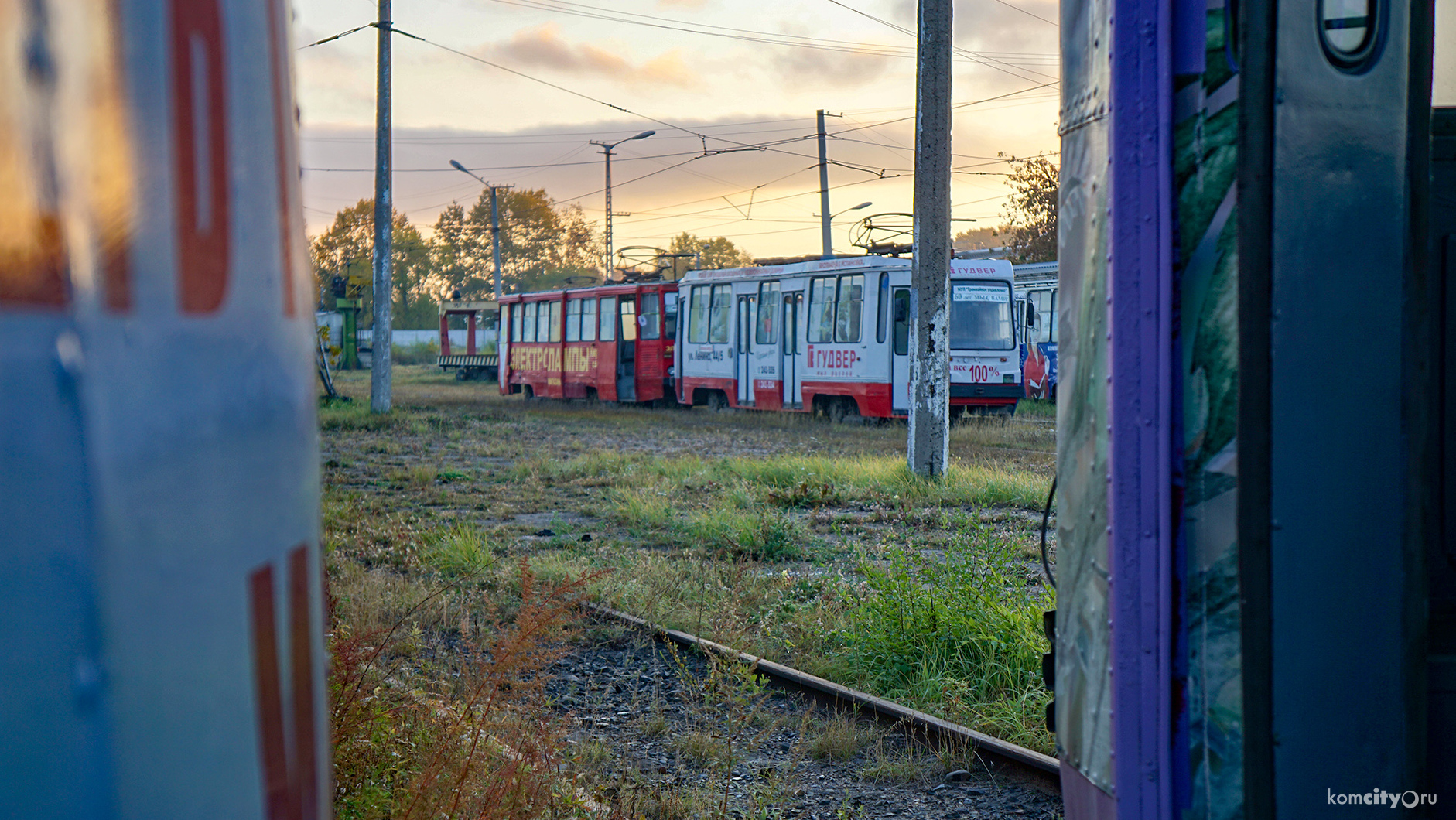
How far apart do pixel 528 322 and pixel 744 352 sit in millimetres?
9646

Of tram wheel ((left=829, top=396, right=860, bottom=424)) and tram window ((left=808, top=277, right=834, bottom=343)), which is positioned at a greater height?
tram window ((left=808, top=277, right=834, bottom=343))

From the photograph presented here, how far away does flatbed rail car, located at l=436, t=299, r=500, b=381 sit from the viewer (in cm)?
4441

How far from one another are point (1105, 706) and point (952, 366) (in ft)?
58.3

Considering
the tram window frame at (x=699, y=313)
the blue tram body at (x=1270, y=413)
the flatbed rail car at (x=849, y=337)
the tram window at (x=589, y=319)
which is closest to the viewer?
the blue tram body at (x=1270, y=413)

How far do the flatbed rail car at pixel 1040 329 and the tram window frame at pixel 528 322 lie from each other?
12.2 m

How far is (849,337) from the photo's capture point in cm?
1903

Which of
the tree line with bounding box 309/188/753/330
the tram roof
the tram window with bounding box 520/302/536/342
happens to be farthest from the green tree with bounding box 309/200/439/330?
the tram roof

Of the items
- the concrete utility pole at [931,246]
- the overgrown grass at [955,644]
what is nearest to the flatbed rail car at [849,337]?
the concrete utility pole at [931,246]

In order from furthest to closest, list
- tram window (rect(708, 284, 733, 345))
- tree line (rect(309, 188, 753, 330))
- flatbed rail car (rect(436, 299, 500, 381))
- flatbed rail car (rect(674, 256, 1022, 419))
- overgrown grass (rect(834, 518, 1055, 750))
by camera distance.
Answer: tree line (rect(309, 188, 753, 330))
flatbed rail car (rect(436, 299, 500, 381))
tram window (rect(708, 284, 733, 345))
flatbed rail car (rect(674, 256, 1022, 419))
overgrown grass (rect(834, 518, 1055, 750))

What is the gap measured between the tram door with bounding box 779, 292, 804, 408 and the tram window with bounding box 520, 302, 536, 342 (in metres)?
10.6

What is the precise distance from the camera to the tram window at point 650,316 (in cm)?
2528

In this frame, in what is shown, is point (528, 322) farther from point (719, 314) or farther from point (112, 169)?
point (112, 169)

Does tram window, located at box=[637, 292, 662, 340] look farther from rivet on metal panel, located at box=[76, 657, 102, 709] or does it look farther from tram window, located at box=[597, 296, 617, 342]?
rivet on metal panel, located at box=[76, 657, 102, 709]

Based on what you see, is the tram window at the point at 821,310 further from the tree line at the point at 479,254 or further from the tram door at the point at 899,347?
the tree line at the point at 479,254
